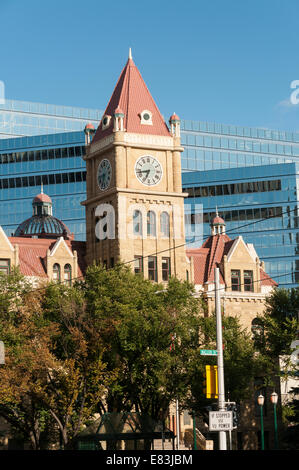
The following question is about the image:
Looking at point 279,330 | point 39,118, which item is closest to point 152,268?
point 279,330

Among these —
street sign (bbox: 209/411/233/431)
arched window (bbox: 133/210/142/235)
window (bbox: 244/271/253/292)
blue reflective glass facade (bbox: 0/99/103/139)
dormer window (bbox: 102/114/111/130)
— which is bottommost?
street sign (bbox: 209/411/233/431)

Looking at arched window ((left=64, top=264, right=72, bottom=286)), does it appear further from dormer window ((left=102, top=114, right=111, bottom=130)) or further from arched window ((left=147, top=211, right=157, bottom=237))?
dormer window ((left=102, top=114, right=111, bottom=130))

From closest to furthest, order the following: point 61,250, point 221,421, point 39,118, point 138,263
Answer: point 221,421 → point 138,263 → point 61,250 → point 39,118

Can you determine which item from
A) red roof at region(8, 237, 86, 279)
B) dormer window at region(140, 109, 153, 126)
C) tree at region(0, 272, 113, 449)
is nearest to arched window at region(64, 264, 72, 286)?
red roof at region(8, 237, 86, 279)

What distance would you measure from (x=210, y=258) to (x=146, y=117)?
14633 mm

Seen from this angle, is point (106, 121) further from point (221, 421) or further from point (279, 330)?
point (221, 421)

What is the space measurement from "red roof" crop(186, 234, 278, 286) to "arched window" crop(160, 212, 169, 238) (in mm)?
4612

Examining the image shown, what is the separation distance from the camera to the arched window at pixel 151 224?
82375 mm

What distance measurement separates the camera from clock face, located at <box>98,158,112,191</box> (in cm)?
8281

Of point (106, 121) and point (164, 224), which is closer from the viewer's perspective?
point (164, 224)

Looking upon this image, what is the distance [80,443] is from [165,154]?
32.2m

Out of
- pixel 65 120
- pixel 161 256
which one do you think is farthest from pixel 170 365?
pixel 65 120

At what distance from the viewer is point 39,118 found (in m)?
179
